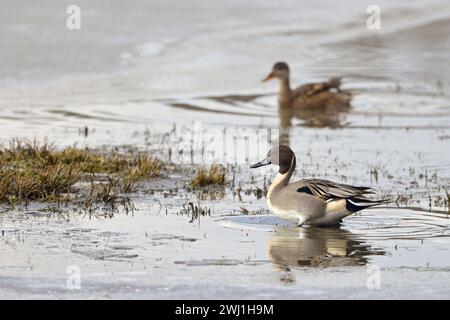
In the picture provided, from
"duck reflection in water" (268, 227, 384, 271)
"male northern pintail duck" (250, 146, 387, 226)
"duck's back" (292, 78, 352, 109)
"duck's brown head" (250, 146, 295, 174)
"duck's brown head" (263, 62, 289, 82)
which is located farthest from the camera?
"duck's brown head" (263, 62, 289, 82)

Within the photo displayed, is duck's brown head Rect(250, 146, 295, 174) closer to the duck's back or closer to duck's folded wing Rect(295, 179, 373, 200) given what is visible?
duck's folded wing Rect(295, 179, 373, 200)

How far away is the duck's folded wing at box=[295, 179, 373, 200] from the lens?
8.24 m

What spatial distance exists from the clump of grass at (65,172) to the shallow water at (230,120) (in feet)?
0.83

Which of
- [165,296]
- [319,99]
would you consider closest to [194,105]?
[319,99]

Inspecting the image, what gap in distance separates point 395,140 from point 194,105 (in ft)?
11.0

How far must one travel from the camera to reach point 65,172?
921 centimetres

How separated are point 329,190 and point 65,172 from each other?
7.61ft

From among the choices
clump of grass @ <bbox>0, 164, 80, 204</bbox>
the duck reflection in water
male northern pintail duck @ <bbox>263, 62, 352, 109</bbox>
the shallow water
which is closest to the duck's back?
male northern pintail duck @ <bbox>263, 62, 352, 109</bbox>

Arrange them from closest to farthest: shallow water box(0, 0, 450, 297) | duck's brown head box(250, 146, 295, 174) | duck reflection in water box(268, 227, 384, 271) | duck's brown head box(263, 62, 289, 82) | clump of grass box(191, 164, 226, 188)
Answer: duck reflection in water box(268, 227, 384, 271) → shallow water box(0, 0, 450, 297) → duck's brown head box(250, 146, 295, 174) → clump of grass box(191, 164, 226, 188) → duck's brown head box(263, 62, 289, 82)

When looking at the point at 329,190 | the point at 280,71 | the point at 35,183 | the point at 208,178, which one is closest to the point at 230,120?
the point at 280,71

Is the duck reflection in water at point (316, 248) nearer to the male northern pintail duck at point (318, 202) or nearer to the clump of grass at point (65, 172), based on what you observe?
the male northern pintail duck at point (318, 202)

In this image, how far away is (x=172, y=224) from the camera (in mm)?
8211

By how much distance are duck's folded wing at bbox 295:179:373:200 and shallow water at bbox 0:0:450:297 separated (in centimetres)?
30
